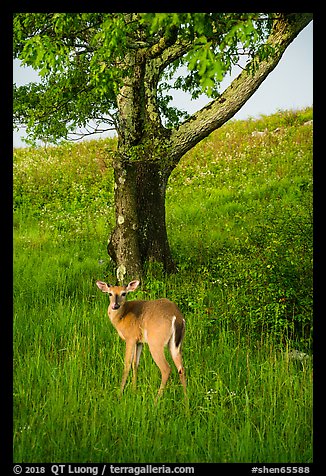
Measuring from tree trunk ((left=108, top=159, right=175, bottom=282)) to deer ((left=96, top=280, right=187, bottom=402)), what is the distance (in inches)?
137

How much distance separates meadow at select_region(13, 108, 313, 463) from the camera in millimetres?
5371

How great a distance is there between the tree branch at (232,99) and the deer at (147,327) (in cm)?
434

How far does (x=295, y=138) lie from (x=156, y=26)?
44.8ft

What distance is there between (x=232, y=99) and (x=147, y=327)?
498 cm

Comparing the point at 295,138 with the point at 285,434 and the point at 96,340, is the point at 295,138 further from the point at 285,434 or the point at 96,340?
the point at 285,434

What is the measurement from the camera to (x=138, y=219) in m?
9.88

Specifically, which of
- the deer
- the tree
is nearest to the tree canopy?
the tree

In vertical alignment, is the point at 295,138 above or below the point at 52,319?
above

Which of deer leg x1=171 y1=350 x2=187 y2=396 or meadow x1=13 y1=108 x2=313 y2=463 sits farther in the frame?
deer leg x1=171 y1=350 x2=187 y2=396

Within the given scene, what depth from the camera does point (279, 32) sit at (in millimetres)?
9758

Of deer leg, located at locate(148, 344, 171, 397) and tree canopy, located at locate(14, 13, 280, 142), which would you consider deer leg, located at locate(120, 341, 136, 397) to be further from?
tree canopy, located at locate(14, 13, 280, 142)
